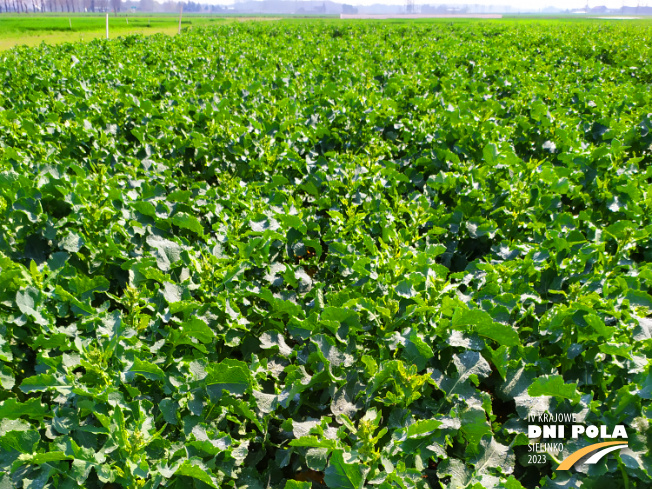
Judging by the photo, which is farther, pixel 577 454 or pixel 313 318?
pixel 313 318

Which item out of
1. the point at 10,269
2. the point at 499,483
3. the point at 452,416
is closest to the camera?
the point at 499,483

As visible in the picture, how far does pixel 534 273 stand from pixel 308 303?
4.61ft

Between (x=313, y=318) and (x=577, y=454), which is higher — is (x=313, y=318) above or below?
above

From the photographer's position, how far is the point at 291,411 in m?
2.22

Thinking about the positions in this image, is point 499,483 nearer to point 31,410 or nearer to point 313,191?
point 31,410

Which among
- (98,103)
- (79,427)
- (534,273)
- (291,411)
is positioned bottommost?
(291,411)

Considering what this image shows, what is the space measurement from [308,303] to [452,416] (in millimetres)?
1179

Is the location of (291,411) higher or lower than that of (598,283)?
lower

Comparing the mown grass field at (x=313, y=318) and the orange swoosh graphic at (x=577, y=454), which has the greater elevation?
the mown grass field at (x=313, y=318)

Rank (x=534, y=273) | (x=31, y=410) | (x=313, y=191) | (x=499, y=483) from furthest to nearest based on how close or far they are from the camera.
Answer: (x=313, y=191)
(x=534, y=273)
(x=31, y=410)
(x=499, y=483)

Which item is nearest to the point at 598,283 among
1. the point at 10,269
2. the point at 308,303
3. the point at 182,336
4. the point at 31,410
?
the point at 308,303

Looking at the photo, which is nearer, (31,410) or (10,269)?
(31,410)

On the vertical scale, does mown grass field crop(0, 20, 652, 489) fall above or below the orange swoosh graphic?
above

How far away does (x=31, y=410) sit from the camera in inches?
71.9
